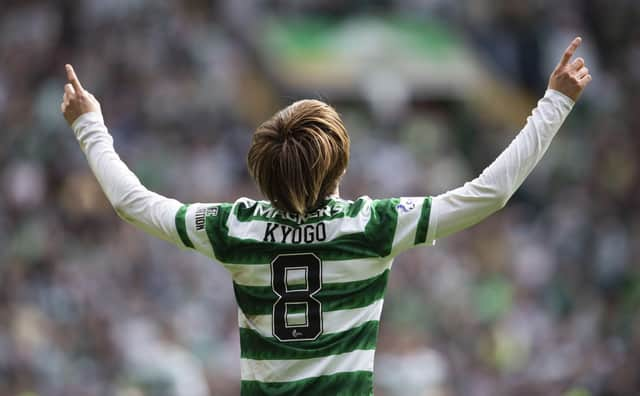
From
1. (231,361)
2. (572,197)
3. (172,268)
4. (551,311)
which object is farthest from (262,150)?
(572,197)

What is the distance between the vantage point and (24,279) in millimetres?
10852

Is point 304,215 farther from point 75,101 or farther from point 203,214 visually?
point 75,101

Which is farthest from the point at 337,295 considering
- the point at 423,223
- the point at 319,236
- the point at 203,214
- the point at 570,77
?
the point at 570,77

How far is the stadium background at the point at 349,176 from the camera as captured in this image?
31.4 ft

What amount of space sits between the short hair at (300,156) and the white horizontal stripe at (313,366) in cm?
41

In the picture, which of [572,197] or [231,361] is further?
[572,197]

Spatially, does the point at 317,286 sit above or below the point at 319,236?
below

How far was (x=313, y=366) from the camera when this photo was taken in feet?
9.93

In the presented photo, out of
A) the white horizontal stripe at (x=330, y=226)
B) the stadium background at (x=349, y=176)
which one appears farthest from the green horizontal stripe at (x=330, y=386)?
the stadium background at (x=349, y=176)

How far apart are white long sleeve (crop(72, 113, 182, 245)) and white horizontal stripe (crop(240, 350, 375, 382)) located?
0.47 metres

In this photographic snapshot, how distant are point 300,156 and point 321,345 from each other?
0.52m

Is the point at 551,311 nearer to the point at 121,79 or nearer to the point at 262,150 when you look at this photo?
the point at 121,79

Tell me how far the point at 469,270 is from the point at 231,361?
265cm

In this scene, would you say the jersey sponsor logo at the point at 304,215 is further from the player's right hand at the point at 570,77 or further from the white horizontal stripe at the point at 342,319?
the player's right hand at the point at 570,77
